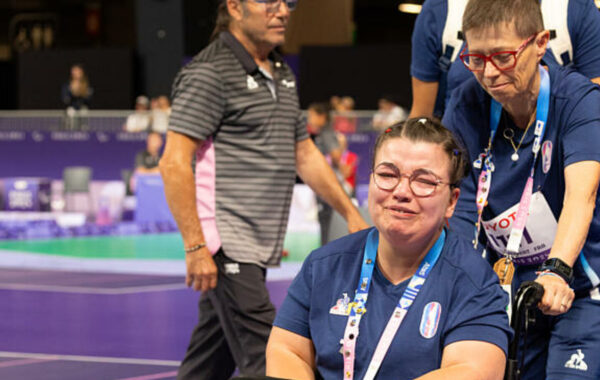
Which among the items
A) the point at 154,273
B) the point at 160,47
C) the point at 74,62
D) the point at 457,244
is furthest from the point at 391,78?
the point at 457,244

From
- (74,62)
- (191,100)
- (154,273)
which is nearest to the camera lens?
(191,100)

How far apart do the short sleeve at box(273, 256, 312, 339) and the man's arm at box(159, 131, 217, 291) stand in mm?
1535

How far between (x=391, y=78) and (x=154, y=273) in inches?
591

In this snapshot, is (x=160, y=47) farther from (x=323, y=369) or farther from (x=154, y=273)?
(x=323, y=369)

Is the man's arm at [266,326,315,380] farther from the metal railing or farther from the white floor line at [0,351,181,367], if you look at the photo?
the metal railing

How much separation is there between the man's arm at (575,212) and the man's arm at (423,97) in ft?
3.68

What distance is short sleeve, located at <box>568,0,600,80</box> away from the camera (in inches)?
130

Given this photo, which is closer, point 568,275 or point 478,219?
point 568,275

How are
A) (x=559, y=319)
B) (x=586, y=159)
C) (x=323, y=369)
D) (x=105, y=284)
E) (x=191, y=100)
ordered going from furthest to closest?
(x=105, y=284) → (x=191, y=100) → (x=559, y=319) → (x=586, y=159) → (x=323, y=369)

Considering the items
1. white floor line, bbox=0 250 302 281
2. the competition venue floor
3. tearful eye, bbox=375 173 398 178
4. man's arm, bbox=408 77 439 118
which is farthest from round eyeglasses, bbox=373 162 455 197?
white floor line, bbox=0 250 302 281

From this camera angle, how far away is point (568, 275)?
272 cm

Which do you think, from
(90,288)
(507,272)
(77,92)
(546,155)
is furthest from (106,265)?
(77,92)

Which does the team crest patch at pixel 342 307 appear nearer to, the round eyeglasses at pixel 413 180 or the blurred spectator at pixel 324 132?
the round eyeglasses at pixel 413 180

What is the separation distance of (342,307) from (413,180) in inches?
14.1
